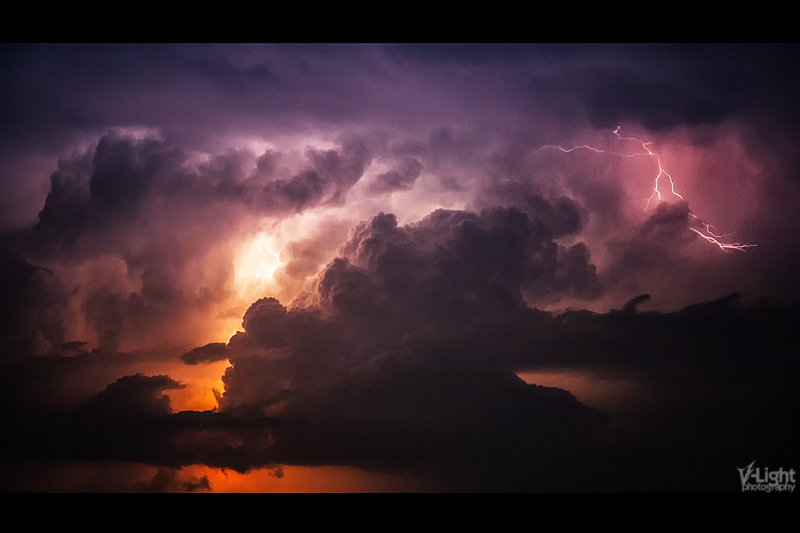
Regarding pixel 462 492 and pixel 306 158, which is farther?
pixel 306 158

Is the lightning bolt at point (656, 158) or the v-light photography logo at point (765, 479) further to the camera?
the lightning bolt at point (656, 158)

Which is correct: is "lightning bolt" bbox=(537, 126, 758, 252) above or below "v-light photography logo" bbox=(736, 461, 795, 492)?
above

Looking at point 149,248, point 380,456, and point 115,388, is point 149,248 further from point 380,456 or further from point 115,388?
point 380,456

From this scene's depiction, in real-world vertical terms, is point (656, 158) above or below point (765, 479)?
above

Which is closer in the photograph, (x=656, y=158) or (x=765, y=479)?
(x=765, y=479)

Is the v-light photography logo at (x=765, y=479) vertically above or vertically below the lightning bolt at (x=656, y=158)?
below

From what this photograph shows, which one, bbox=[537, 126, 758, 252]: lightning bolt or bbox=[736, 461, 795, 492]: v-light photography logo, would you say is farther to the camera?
bbox=[537, 126, 758, 252]: lightning bolt
